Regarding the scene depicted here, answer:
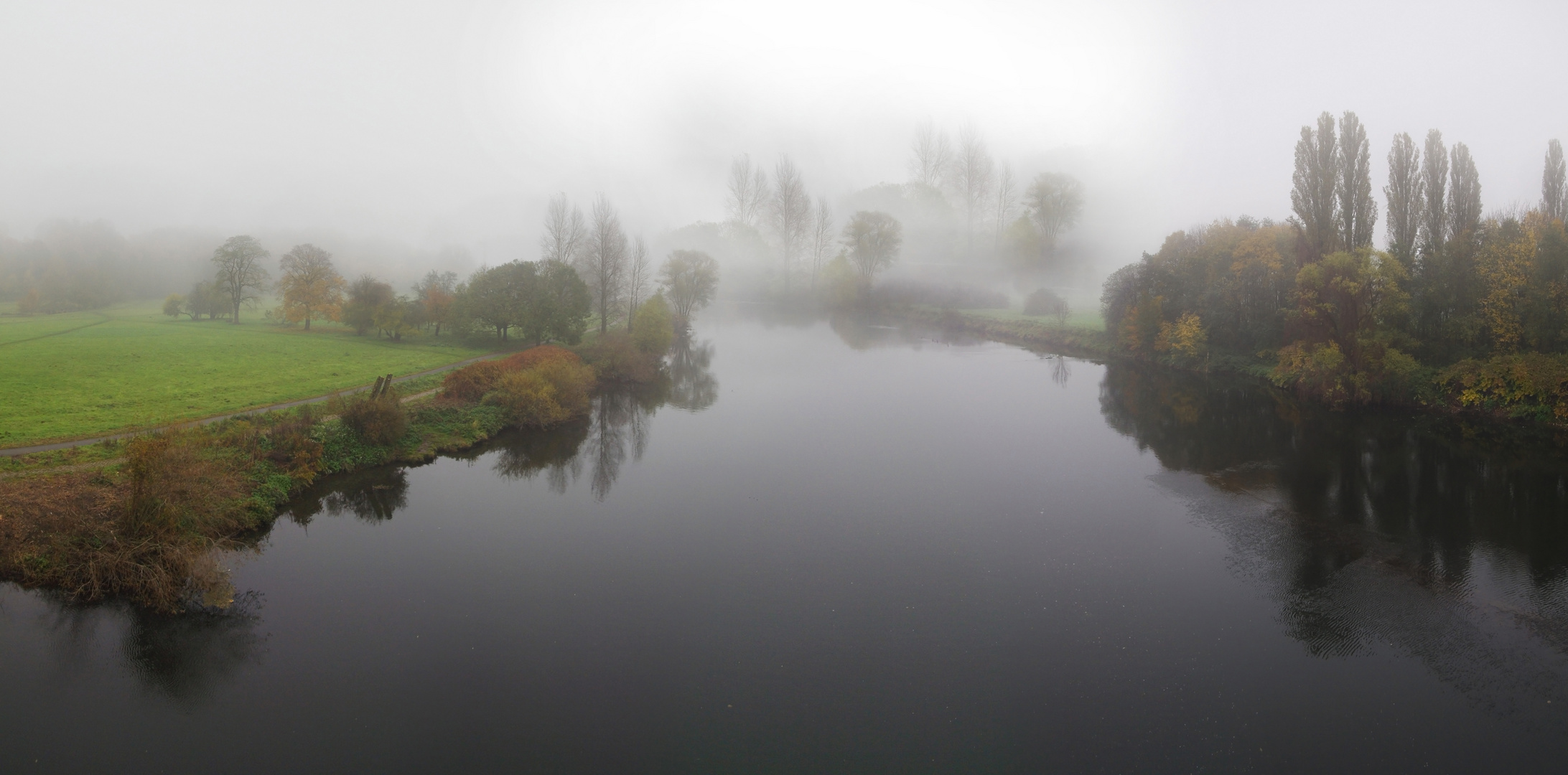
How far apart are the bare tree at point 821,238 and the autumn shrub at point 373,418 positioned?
69.3 m

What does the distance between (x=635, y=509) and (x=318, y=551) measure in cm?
664

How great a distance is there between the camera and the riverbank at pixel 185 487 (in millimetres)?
11914

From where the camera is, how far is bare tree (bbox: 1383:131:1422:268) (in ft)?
105

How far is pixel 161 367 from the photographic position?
2616 cm

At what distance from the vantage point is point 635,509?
1719 centimetres

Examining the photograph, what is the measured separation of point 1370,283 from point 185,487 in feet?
133

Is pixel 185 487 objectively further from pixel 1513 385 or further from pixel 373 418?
pixel 1513 385

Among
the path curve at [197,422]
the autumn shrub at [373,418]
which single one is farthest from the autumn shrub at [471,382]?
the autumn shrub at [373,418]

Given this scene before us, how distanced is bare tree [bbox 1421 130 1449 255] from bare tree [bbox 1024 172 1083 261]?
45738 millimetres

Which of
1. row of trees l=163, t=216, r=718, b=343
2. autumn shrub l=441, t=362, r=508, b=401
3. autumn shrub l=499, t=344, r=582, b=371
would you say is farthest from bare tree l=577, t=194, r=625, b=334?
autumn shrub l=441, t=362, r=508, b=401

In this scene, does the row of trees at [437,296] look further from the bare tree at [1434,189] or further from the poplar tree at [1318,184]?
the bare tree at [1434,189]

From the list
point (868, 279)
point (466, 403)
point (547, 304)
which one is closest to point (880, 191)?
point (868, 279)

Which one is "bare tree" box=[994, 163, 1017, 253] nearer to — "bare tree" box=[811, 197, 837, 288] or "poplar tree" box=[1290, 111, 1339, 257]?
"bare tree" box=[811, 197, 837, 288]

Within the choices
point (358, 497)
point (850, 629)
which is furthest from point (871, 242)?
point (850, 629)
